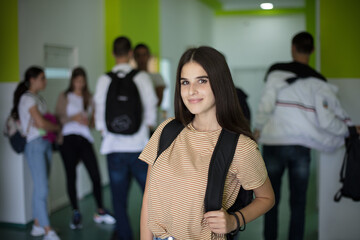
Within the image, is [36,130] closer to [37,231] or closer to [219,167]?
[37,231]

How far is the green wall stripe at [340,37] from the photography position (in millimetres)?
3602

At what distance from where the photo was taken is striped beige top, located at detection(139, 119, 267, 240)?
1.55 metres

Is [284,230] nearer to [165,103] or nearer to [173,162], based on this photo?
[173,162]

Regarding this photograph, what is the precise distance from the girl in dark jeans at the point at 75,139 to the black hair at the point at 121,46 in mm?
934

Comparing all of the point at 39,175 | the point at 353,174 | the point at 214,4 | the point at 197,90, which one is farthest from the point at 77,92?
the point at 214,4

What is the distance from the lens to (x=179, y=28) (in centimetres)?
948

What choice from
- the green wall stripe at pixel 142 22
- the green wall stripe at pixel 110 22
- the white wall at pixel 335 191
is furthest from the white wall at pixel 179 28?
the white wall at pixel 335 191

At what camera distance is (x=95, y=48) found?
6.09 metres

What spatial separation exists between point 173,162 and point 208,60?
0.39 meters

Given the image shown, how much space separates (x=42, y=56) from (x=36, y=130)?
1.21 m

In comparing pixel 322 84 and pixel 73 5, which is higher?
pixel 73 5

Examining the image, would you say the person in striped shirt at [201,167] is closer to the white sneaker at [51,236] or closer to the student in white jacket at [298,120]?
the student in white jacket at [298,120]

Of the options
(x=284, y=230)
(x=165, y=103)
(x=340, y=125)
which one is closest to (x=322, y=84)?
(x=340, y=125)

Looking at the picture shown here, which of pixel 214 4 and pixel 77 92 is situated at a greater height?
pixel 214 4
